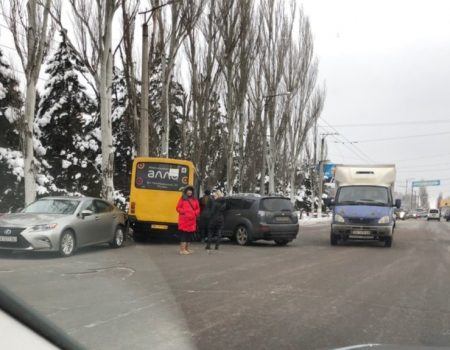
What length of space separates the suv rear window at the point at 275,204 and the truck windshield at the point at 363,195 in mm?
1982

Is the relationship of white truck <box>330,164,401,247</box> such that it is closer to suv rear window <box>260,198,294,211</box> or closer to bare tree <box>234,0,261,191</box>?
suv rear window <box>260,198,294,211</box>

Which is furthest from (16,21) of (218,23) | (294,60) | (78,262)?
(294,60)

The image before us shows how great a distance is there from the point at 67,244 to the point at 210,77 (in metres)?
15.6

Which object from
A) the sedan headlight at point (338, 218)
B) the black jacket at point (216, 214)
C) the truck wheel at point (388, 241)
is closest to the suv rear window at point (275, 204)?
the sedan headlight at point (338, 218)

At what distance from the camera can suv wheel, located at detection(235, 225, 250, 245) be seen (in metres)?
17.5

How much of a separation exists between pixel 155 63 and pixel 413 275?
633 inches

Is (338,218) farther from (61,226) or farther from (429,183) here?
(429,183)

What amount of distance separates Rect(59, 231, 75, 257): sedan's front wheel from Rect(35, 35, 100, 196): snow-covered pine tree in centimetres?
1790

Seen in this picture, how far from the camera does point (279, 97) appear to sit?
36.0m

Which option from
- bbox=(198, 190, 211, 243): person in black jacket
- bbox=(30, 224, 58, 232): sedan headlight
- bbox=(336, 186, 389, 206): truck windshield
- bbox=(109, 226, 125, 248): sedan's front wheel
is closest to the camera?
bbox=(30, 224, 58, 232): sedan headlight

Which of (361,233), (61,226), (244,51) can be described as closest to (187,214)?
(61,226)

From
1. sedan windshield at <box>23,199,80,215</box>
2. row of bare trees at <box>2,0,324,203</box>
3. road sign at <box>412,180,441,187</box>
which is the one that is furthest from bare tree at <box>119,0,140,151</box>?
road sign at <box>412,180,441,187</box>

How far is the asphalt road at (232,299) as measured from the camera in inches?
217

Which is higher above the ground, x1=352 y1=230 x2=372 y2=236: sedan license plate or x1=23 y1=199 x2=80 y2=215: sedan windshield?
x1=23 y1=199 x2=80 y2=215: sedan windshield
